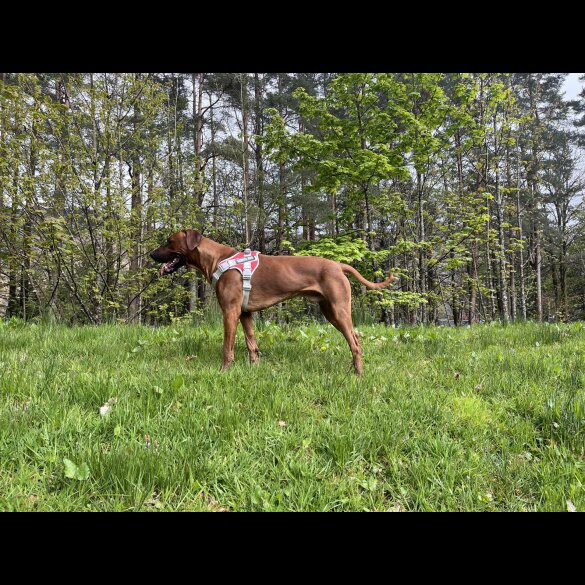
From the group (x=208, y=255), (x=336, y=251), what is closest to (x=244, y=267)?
(x=208, y=255)

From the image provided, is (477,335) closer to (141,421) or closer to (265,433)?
(265,433)

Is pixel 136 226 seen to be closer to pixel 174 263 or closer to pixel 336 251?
pixel 336 251

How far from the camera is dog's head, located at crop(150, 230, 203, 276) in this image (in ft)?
14.4

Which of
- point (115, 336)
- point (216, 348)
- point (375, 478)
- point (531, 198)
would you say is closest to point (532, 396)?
point (375, 478)

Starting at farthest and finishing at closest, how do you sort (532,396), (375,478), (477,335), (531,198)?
(531,198)
(477,335)
(532,396)
(375,478)

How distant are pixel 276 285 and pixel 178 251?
1.38m

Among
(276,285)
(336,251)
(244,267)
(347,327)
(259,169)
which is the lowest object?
(347,327)

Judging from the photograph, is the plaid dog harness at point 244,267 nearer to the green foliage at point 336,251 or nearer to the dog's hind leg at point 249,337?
the dog's hind leg at point 249,337

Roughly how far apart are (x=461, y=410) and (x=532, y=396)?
75cm

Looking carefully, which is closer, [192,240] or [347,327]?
[347,327]

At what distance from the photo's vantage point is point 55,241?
8.24 metres

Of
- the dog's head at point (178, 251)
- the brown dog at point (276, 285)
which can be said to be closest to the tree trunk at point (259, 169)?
the dog's head at point (178, 251)

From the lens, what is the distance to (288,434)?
2.31m

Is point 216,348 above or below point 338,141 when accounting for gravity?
below
